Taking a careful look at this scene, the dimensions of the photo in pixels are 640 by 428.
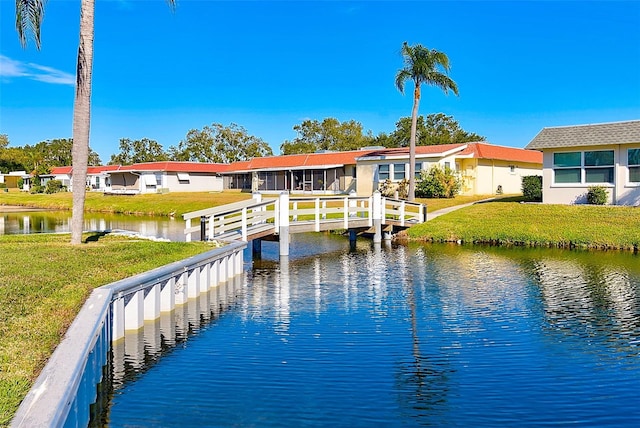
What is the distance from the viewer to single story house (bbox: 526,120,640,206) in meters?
28.5

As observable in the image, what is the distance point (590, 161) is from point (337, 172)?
77.3 ft

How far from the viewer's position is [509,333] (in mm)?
10984

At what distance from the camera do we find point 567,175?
3038cm

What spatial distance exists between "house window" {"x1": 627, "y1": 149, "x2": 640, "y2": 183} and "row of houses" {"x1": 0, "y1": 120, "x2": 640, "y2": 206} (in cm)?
4

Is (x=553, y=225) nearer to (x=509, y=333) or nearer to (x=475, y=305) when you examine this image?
(x=475, y=305)

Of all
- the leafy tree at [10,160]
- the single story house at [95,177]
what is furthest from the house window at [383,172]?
the leafy tree at [10,160]

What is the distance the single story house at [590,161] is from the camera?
93.4ft

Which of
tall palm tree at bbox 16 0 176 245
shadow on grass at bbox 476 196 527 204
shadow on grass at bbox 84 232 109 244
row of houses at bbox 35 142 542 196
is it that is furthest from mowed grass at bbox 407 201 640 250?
tall palm tree at bbox 16 0 176 245

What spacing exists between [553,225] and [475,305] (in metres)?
15.2

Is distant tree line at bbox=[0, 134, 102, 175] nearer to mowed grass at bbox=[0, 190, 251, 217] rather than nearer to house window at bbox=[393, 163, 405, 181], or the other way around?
mowed grass at bbox=[0, 190, 251, 217]

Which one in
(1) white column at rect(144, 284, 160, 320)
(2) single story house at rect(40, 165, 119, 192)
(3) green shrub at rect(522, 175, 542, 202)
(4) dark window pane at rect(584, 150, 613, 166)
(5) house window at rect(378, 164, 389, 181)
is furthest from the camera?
(2) single story house at rect(40, 165, 119, 192)

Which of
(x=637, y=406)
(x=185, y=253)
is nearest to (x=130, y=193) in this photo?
(x=185, y=253)

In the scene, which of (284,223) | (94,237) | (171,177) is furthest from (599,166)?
(171,177)

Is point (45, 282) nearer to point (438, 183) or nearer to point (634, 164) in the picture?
point (634, 164)
